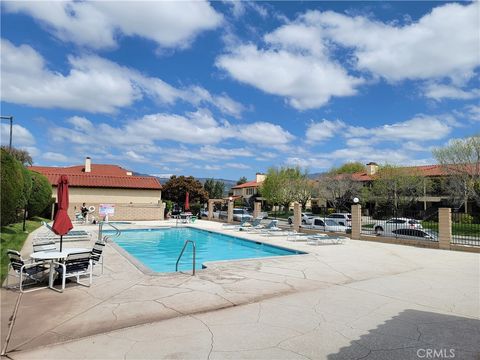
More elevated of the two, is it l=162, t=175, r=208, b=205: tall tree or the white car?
l=162, t=175, r=208, b=205: tall tree

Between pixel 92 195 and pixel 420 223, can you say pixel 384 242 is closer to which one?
pixel 420 223

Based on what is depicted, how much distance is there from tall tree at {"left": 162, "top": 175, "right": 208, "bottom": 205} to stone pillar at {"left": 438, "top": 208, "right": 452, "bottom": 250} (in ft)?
142

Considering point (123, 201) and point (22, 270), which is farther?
point (123, 201)

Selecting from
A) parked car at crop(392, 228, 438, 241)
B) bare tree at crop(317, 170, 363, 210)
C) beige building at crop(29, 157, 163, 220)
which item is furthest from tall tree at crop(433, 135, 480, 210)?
beige building at crop(29, 157, 163, 220)

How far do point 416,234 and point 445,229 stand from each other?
6.73ft

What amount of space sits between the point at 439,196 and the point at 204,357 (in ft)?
151

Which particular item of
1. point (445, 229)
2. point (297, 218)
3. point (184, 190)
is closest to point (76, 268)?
point (445, 229)

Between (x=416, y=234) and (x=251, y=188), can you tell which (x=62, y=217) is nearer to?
(x=416, y=234)

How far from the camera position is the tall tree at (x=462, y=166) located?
110ft

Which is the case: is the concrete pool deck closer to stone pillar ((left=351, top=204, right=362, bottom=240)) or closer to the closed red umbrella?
the closed red umbrella

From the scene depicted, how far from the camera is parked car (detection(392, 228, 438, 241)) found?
18516mm

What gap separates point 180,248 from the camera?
19.9 m

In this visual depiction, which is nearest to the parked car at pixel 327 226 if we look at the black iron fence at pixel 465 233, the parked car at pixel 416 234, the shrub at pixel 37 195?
the parked car at pixel 416 234

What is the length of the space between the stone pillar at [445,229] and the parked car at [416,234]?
1067 mm
